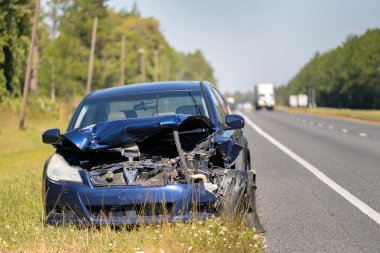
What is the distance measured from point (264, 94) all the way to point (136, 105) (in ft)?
270

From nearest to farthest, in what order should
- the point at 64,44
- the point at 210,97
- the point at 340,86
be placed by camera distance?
the point at 210,97, the point at 64,44, the point at 340,86

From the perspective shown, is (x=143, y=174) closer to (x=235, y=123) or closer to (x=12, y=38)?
(x=235, y=123)

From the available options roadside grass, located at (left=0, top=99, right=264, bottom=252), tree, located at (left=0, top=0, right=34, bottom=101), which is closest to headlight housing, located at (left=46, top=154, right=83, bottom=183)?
roadside grass, located at (left=0, top=99, right=264, bottom=252)

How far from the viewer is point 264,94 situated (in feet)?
295

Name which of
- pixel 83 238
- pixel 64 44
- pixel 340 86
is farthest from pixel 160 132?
pixel 340 86

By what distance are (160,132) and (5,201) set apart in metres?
3.28

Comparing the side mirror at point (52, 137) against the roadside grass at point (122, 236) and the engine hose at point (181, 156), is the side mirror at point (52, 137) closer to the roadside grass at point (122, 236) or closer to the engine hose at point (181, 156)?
the roadside grass at point (122, 236)

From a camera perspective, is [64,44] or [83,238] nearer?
[83,238]

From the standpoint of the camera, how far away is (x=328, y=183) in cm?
1158

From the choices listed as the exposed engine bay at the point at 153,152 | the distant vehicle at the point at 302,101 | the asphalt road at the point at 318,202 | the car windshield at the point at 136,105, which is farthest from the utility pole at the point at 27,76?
the distant vehicle at the point at 302,101

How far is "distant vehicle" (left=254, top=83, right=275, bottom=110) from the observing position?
293 feet

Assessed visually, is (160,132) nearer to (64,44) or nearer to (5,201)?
(5,201)

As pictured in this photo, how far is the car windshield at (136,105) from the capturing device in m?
8.43

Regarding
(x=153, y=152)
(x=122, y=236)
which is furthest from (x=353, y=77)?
(x=122, y=236)
